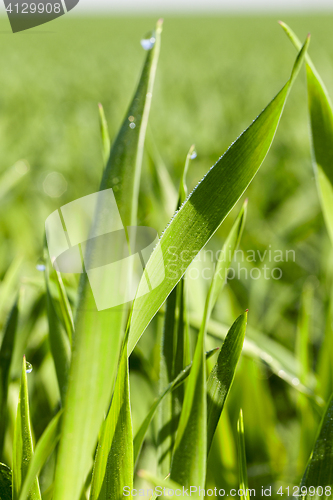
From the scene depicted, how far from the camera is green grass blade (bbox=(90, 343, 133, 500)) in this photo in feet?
0.49

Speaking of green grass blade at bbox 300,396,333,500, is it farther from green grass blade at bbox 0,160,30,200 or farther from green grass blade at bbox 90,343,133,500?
green grass blade at bbox 0,160,30,200

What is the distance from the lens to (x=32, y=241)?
689 millimetres

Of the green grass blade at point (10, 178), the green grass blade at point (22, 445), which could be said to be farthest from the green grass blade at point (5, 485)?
the green grass blade at point (10, 178)

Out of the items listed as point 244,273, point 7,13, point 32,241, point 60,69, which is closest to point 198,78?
point 60,69

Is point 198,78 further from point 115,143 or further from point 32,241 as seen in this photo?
point 115,143

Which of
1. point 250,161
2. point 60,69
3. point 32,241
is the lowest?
point 32,241

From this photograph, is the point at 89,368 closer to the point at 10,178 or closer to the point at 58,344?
the point at 58,344

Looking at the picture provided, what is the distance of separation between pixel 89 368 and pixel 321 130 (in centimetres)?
16

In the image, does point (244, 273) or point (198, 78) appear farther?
point (198, 78)

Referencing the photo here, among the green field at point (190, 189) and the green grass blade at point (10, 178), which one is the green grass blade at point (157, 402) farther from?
the green grass blade at point (10, 178)

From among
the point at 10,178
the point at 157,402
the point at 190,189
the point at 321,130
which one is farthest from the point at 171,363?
the point at 190,189

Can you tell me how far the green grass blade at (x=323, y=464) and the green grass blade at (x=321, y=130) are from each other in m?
0.10

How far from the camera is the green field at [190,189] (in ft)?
0.98

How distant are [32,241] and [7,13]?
49 cm
